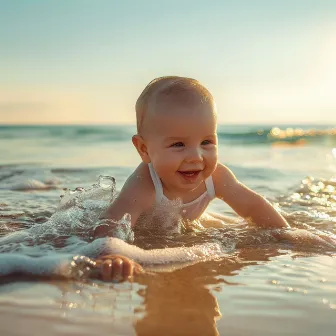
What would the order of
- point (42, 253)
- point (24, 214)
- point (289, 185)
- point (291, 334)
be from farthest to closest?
point (289, 185), point (24, 214), point (42, 253), point (291, 334)

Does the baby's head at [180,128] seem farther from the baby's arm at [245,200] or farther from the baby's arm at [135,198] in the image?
the baby's arm at [245,200]

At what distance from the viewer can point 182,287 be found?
2.47 meters

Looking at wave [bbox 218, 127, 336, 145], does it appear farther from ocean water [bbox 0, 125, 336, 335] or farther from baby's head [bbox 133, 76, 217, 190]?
ocean water [bbox 0, 125, 336, 335]

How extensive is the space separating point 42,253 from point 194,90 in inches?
57.5

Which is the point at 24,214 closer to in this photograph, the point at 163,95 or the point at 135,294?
the point at 163,95

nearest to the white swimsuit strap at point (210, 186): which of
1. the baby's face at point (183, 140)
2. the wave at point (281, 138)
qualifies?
the baby's face at point (183, 140)

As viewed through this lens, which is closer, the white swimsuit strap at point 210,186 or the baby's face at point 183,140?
the baby's face at point 183,140

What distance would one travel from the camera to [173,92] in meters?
3.57

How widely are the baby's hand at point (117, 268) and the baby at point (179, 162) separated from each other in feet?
2.73

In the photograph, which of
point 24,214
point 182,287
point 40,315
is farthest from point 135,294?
point 24,214

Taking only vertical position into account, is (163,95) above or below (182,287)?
above

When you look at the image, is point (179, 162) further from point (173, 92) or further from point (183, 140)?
point (173, 92)

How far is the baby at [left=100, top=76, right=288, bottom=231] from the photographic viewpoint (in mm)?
3527

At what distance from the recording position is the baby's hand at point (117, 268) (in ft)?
8.40
